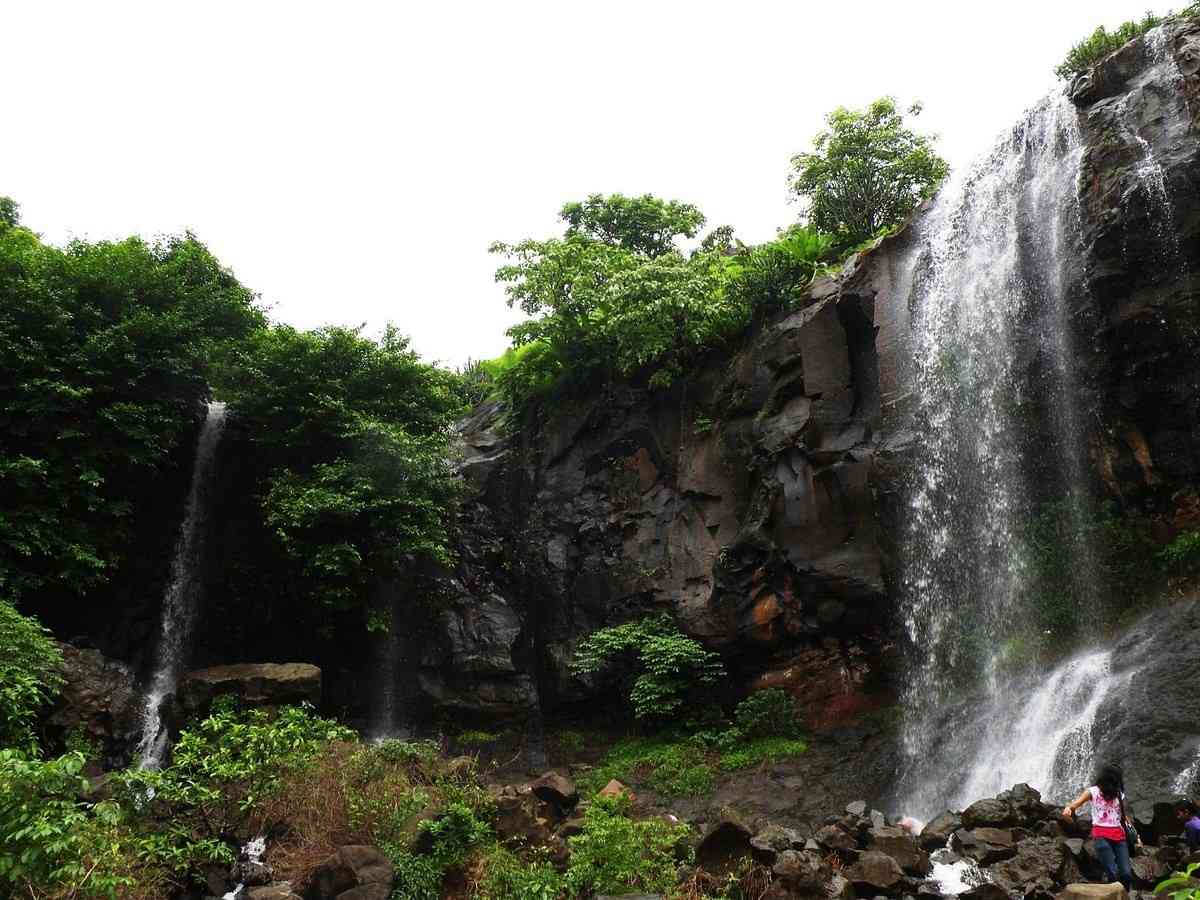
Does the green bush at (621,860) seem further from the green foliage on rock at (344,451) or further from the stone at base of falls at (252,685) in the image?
the green foliage on rock at (344,451)

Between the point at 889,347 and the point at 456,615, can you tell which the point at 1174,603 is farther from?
the point at 456,615

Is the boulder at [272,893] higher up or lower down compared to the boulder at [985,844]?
lower down

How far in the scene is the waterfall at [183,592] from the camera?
13.2m

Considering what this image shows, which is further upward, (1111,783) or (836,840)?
(1111,783)

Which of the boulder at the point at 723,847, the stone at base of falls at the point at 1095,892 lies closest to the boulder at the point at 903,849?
the boulder at the point at 723,847

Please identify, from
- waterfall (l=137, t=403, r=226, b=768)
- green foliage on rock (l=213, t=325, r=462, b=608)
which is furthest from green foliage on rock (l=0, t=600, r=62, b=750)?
green foliage on rock (l=213, t=325, r=462, b=608)

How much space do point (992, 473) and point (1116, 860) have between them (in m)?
6.86

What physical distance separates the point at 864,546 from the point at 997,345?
4005 millimetres

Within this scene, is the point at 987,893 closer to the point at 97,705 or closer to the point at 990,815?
the point at 990,815

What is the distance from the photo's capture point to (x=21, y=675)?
8.59 meters

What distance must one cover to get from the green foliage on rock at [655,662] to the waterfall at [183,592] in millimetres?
7438

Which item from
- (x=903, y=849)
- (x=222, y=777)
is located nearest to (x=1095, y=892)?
(x=903, y=849)

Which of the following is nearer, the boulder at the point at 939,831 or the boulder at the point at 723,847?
the boulder at the point at 723,847

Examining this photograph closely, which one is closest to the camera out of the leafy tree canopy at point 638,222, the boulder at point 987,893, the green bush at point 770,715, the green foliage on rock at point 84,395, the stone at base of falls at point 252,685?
the boulder at point 987,893
